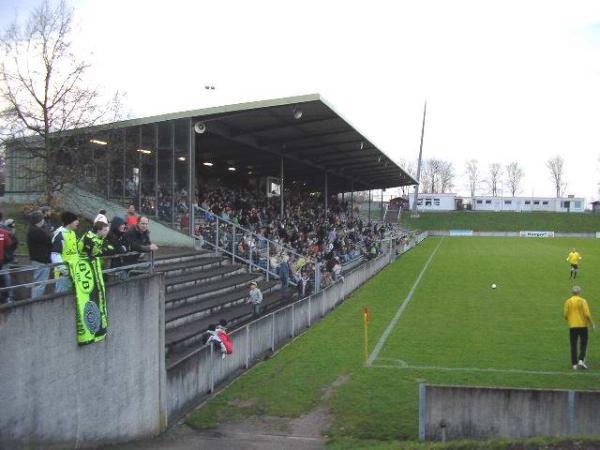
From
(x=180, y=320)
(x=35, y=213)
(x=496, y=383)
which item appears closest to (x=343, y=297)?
(x=180, y=320)

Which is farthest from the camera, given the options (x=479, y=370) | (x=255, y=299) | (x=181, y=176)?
(x=181, y=176)

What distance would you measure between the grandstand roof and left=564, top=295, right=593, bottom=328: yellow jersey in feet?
36.2

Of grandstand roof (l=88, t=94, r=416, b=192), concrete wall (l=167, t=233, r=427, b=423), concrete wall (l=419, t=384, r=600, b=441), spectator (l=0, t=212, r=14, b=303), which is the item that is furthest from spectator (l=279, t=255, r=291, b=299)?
spectator (l=0, t=212, r=14, b=303)

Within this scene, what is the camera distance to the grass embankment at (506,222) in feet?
292

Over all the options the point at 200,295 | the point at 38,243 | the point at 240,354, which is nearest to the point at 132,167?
the point at 200,295

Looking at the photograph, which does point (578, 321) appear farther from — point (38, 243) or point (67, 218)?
point (38, 243)

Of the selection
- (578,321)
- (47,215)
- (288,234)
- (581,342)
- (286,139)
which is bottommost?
(581,342)

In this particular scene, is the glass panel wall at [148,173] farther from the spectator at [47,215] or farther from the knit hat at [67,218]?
the knit hat at [67,218]

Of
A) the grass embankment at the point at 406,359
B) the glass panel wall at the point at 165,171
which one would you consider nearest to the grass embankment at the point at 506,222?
Answer: the grass embankment at the point at 406,359

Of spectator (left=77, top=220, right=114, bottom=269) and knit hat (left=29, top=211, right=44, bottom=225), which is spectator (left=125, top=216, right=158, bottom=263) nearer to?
spectator (left=77, top=220, right=114, bottom=269)

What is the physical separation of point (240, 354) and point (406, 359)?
3.79 metres

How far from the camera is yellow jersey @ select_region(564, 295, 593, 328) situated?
1243cm

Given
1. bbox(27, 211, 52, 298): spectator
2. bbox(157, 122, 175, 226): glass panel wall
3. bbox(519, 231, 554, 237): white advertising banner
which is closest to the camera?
bbox(27, 211, 52, 298): spectator

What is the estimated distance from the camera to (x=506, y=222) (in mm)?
93188
